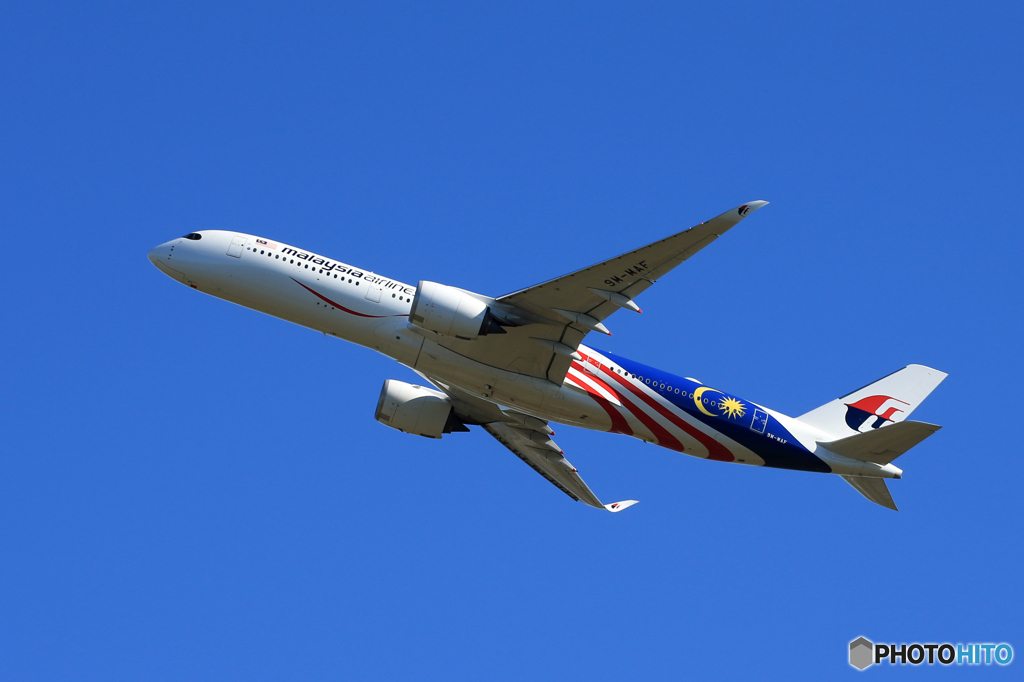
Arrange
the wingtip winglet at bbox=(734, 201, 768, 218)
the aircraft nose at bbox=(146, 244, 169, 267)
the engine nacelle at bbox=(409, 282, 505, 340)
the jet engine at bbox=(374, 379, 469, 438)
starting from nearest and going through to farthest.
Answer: the wingtip winglet at bbox=(734, 201, 768, 218) → the engine nacelle at bbox=(409, 282, 505, 340) → the aircraft nose at bbox=(146, 244, 169, 267) → the jet engine at bbox=(374, 379, 469, 438)

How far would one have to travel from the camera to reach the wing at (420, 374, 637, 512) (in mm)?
33062

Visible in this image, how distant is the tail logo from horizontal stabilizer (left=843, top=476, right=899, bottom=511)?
7.35 feet

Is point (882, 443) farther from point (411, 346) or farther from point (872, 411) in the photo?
point (411, 346)

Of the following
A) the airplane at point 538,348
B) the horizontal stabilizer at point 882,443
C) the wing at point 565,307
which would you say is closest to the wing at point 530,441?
the airplane at point 538,348

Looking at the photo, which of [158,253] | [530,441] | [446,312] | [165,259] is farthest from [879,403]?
[158,253]

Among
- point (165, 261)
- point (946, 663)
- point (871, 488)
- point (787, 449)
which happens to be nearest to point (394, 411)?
point (165, 261)

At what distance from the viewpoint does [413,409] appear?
1281 inches

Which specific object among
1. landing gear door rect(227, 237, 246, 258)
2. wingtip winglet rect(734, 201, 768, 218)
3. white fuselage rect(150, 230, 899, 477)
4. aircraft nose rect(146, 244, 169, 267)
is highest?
wingtip winglet rect(734, 201, 768, 218)

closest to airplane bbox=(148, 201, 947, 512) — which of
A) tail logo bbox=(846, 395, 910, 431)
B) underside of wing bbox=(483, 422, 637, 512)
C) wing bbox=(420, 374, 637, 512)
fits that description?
tail logo bbox=(846, 395, 910, 431)

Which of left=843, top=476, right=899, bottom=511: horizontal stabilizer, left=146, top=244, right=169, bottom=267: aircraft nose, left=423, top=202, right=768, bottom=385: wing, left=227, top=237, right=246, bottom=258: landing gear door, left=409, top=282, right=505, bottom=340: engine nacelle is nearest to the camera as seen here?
left=423, top=202, right=768, bottom=385: wing

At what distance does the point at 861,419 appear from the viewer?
3142 centimetres

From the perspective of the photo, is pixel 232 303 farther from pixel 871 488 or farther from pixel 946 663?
pixel 946 663

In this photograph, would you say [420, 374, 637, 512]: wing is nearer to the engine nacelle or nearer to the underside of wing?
the underside of wing

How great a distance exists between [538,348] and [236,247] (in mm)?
10288
